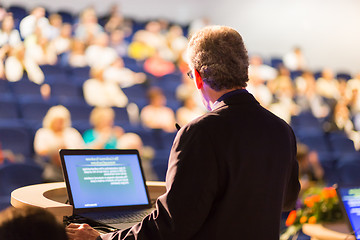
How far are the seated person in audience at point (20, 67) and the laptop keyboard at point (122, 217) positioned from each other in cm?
396

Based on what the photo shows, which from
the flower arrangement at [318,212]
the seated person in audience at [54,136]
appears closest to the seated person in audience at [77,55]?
the seated person in audience at [54,136]

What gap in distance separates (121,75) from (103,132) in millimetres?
1766

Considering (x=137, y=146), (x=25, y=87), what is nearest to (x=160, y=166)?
(x=137, y=146)

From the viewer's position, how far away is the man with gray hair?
1.14 meters

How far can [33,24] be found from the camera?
621 centimetres

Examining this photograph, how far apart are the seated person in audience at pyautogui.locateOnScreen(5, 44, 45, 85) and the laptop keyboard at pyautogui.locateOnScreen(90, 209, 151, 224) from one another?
156 inches

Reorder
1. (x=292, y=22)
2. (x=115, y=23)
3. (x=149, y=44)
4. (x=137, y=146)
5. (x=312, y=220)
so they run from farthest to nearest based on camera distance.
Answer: (x=292, y=22), (x=115, y=23), (x=149, y=44), (x=137, y=146), (x=312, y=220)

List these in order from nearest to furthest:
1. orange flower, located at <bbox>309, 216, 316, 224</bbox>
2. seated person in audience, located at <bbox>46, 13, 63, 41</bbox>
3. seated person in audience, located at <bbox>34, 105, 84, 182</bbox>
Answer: orange flower, located at <bbox>309, 216, 316, 224</bbox>
seated person in audience, located at <bbox>34, 105, 84, 182</bbox>
seated person in audience, located at <bbox>46, 13, 63, 41</bbox>

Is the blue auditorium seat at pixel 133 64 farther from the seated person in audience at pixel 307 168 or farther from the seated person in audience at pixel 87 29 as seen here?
the seated person in audience at pixel 307 168

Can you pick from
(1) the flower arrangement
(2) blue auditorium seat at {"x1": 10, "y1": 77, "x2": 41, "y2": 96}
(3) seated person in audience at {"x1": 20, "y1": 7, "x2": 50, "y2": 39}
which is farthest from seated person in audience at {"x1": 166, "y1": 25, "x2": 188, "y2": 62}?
(1) the flower arrangement

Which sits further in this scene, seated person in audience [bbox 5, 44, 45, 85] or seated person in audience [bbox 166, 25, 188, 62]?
seated person in audience [bbox 166, 25, 188, 62]

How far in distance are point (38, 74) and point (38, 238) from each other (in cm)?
483

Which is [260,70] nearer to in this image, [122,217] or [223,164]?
[122,217]

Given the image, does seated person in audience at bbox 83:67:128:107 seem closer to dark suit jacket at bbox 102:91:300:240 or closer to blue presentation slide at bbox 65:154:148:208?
blue presentation slide at bbox 65:154:148:208
